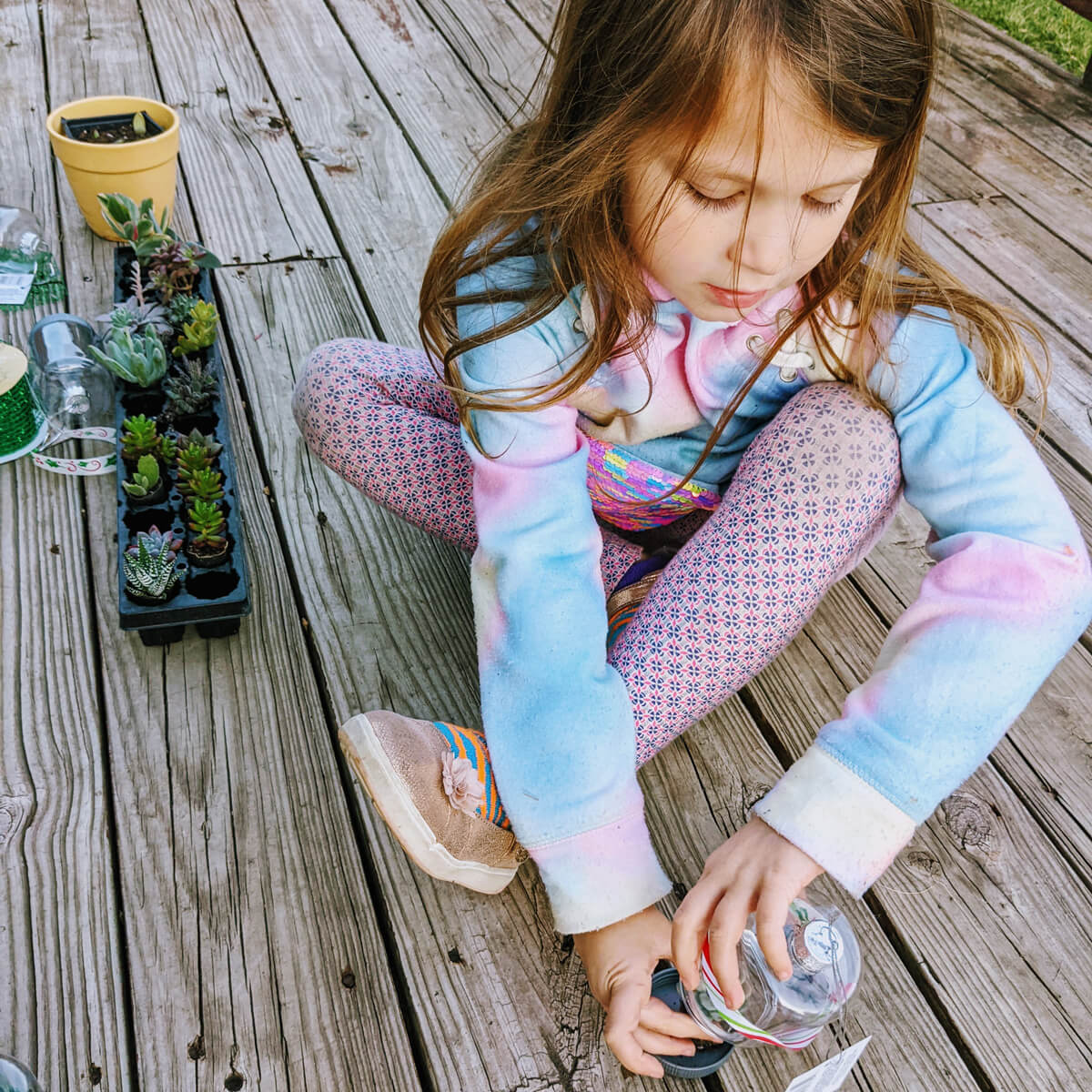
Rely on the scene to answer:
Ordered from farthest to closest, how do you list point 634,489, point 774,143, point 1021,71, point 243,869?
point 1021,71, point 634,489, point 243,869, point 774,143

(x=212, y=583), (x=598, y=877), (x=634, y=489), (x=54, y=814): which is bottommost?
(x=54, y=814)

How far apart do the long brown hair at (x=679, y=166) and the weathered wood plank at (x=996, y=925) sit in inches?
15.9

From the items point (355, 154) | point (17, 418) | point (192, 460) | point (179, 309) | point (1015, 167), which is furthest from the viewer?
point (1015, 167)

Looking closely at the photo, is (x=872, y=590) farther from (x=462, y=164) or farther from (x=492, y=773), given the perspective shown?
(x=462, y=164)

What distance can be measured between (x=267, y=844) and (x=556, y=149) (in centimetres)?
67

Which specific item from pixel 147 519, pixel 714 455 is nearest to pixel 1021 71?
pixel 714 455

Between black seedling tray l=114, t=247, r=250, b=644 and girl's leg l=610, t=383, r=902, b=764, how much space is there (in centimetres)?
43

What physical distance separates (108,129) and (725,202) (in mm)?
1242

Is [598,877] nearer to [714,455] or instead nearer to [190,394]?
[714,455]

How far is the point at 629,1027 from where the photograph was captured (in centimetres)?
83

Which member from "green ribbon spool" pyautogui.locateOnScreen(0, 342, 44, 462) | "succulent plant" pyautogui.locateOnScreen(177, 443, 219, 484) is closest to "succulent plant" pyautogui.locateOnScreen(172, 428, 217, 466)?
"succulent plant" pyautogui.locateOnScreen(177, 443, 219, 484)

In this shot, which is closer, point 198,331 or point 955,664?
point 955,664

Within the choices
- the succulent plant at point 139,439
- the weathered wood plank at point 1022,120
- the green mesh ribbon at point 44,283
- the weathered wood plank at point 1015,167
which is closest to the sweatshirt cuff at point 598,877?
the succulent plant at point 139,439

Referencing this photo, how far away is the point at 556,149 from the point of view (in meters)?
0.85
